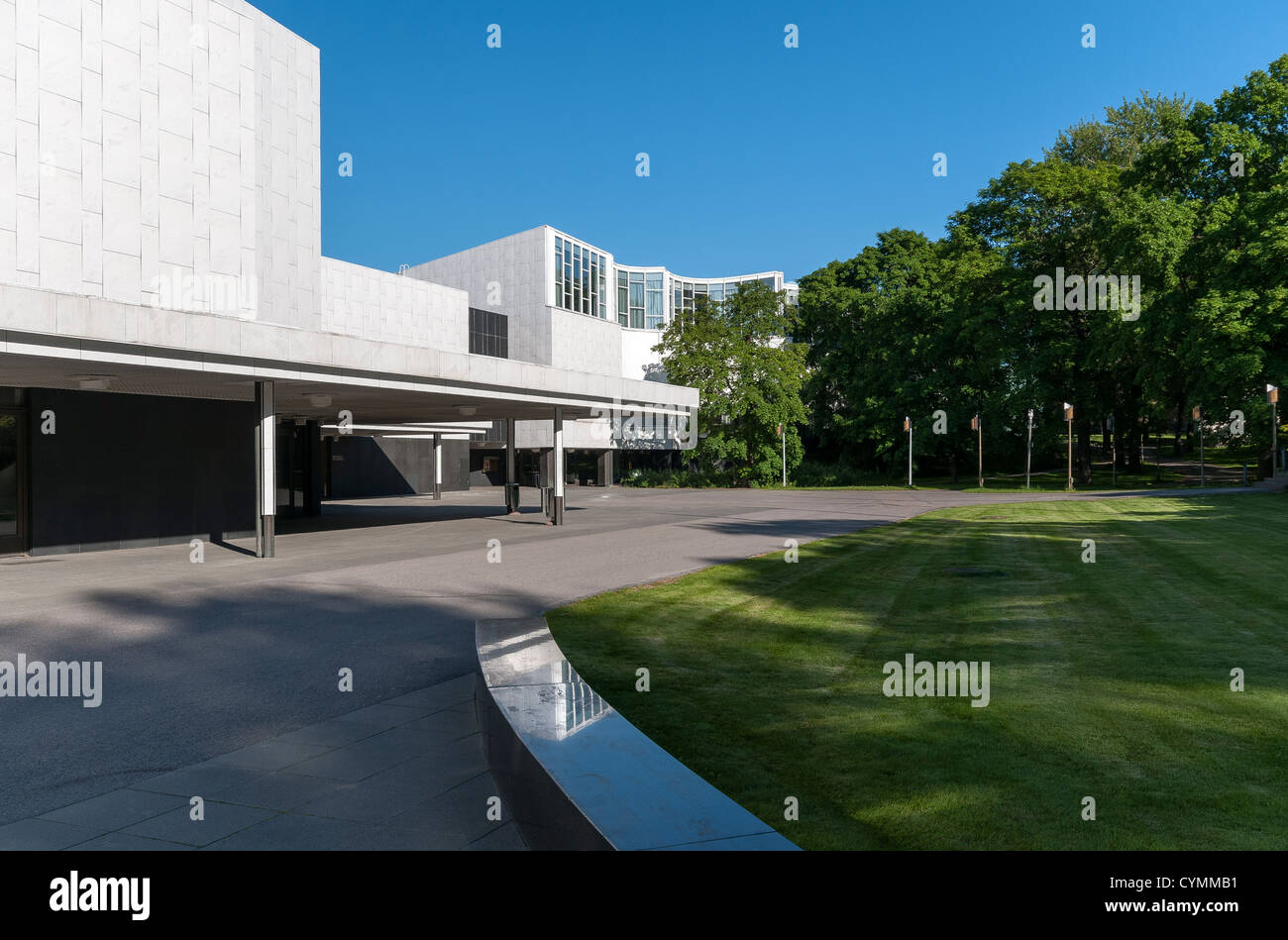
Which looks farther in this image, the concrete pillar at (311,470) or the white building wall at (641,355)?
the white building wall at (641,355)

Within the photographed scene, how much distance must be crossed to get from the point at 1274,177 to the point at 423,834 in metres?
41.5

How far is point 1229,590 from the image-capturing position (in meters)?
11.5

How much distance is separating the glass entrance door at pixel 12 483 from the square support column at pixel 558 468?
12893 millimetres

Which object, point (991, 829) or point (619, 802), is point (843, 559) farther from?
point (619, 802)

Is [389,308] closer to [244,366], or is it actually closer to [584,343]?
[584,343]

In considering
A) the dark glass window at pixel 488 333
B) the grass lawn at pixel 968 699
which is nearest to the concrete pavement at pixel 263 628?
the grass lawn at pixel 968 699

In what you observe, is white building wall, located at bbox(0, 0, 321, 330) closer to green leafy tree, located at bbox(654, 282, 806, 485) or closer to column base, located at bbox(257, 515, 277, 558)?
column base, located at bbox(257, 515, 277, 558)

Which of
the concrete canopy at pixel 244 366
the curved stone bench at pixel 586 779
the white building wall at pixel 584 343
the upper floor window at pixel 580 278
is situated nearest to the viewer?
the curved stone bench at pixel 586 779

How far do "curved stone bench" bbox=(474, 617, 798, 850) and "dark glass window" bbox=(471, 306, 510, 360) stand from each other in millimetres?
51080

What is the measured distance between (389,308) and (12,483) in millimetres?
31674

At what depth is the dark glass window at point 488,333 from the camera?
5522 centimetres

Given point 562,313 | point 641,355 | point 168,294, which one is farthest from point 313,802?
point 641,355

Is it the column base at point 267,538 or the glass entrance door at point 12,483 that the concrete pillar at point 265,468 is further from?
the glass entrance door at point 12,483

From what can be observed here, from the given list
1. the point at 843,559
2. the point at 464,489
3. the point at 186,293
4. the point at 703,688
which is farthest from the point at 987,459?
the point at 703,688
